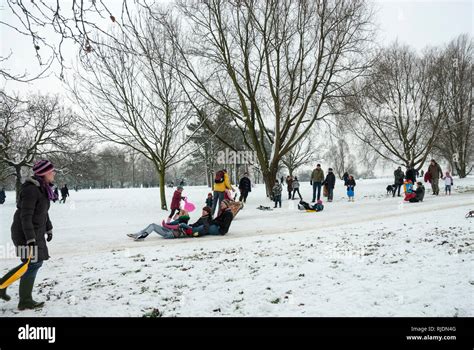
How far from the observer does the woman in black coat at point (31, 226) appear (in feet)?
12.3

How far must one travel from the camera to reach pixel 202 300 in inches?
151

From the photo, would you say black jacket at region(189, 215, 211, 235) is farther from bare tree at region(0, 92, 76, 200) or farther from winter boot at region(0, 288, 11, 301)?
bare tree at region(0, 92, 76, 200)

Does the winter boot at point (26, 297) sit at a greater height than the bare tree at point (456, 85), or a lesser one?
lesser

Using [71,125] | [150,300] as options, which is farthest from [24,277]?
[71,125]

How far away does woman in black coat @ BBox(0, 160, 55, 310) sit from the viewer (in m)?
3.76

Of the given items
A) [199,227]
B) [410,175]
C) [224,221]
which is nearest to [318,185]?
[410,175]

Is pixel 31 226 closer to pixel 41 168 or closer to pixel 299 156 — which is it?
pixel 41 168

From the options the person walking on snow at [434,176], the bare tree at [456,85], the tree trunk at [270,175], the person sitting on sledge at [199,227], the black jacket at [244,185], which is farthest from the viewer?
the bare tree at [456,85]

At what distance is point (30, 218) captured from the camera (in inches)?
149

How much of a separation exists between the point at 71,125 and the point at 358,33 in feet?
72.4

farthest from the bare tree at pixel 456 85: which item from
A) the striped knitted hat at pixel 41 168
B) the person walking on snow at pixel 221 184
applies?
the striped knitted hat at pixel 41 168

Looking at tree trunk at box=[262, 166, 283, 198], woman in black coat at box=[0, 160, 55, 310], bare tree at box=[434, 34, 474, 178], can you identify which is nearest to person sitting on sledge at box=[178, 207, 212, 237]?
woman in black coat at box=[0, 160, 55, 310]

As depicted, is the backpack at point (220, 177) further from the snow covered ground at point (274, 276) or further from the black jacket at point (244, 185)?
the black jacket at point (244, 185)
